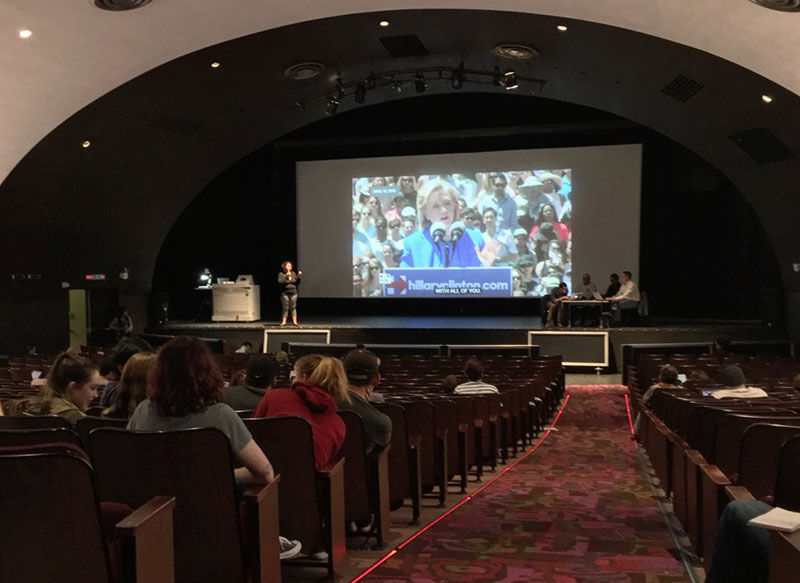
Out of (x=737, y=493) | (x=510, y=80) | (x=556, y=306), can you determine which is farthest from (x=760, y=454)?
(x=556, y=306)

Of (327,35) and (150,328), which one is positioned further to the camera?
(150,328)

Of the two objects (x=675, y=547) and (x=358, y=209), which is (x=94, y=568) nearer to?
(x=675, y=547)

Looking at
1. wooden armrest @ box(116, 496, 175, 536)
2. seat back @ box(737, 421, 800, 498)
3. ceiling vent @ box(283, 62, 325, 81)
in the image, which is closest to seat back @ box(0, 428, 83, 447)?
wooden armrest @ box(116, 496, 175, 536)

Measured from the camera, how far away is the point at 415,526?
4312 mm

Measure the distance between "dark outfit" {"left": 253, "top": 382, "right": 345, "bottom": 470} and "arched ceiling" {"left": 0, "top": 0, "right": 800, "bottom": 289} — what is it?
8.07 m

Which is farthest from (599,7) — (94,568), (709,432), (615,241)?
(94,568)

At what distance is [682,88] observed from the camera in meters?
13.2

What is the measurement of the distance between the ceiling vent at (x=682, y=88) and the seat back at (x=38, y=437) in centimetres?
1214

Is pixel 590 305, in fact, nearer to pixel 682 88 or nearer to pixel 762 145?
pixel 762 145

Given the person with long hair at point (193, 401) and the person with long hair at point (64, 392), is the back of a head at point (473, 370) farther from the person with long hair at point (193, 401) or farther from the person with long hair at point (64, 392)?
the person with long hair at point (193, 401)

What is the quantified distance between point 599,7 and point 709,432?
332 inches

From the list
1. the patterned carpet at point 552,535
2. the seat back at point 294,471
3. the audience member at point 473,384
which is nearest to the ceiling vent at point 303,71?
the audience member at point 473,384

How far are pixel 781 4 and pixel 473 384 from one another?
5.55 m

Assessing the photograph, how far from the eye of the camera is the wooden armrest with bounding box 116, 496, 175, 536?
6.82 ft
